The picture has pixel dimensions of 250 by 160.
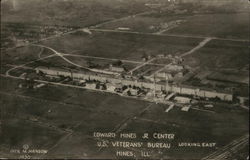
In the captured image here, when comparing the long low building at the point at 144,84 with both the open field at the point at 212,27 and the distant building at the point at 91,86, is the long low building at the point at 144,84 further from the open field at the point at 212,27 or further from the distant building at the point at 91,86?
the open field at the point at 212,27

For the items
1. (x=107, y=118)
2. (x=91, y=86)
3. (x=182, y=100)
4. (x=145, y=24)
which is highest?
(x=145, y=24)

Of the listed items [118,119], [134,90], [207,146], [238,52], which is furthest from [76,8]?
[207,146]

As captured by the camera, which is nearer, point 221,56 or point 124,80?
point 124,80

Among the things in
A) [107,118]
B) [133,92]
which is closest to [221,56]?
[133,92]

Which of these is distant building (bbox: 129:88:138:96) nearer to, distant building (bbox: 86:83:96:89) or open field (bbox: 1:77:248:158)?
open field (bbox: 1:77:248:158)

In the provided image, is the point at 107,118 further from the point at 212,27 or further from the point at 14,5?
the point at 212,27

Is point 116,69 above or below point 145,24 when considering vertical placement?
below
